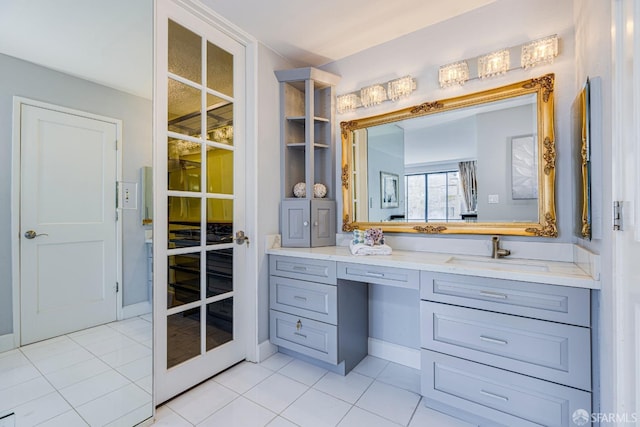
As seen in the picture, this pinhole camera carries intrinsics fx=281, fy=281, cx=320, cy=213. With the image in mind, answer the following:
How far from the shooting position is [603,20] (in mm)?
1100

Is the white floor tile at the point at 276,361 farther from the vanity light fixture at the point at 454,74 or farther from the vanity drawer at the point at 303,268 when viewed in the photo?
the vanity light fixture at the point at 454,74

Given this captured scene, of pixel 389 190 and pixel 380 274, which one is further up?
pixel 389 190

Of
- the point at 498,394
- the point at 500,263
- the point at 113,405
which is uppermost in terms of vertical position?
the point at 500,263

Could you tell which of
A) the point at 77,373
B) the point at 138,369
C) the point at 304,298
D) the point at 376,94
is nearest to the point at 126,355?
the point at 138,369

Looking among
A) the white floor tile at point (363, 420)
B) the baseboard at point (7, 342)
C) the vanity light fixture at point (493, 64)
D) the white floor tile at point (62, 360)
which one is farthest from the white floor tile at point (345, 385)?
the vanity light fixture at point (493, 64)

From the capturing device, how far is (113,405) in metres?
1.48

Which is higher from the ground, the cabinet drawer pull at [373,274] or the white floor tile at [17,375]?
the cabinet drawer pull at [373,274]

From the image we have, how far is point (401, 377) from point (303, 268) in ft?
3.43

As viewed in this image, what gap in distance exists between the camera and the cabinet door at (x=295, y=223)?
2.35m

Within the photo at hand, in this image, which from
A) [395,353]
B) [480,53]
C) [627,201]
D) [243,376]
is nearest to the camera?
[627,201]

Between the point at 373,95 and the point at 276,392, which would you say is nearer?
the point at 276,392

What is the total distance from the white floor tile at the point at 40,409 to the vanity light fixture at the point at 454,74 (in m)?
2.88

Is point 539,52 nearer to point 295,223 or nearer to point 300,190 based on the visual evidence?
point 300,190

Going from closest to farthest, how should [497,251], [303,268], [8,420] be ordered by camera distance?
[8,420], [497,251], [303,268]
